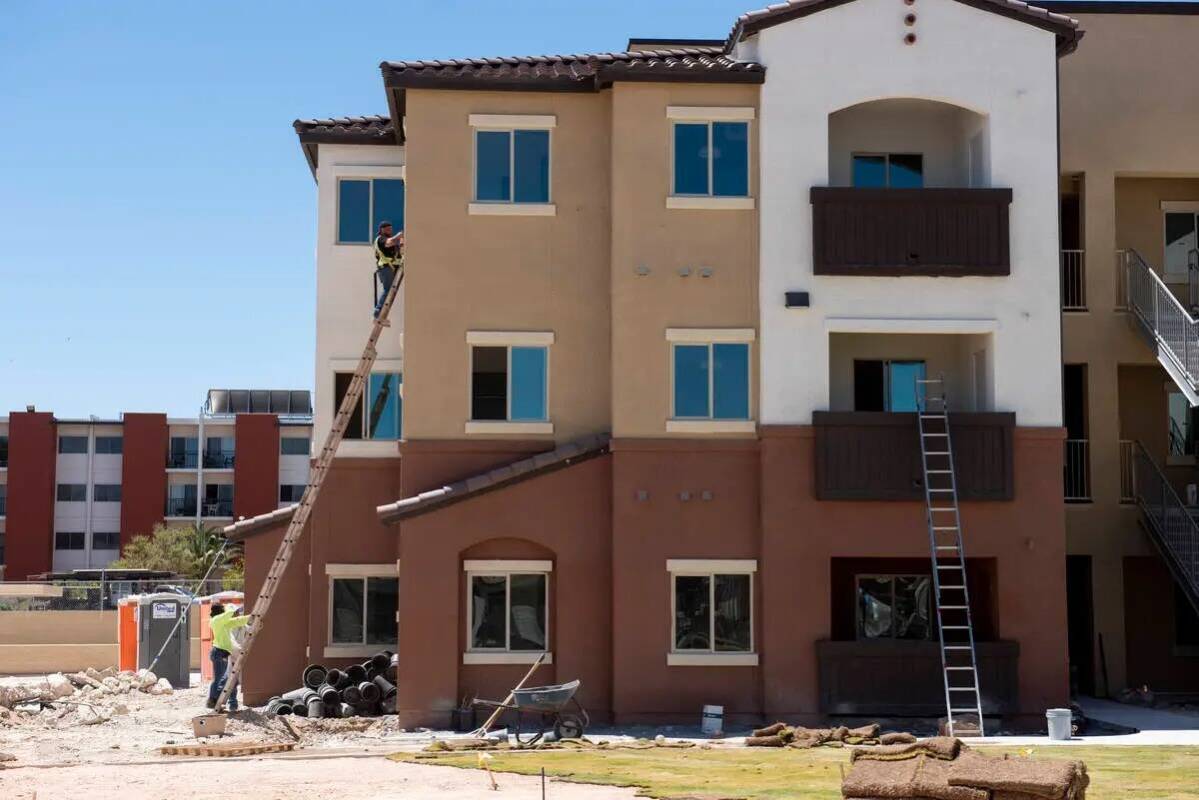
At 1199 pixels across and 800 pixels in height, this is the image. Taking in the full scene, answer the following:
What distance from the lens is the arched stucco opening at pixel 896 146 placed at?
30.3m

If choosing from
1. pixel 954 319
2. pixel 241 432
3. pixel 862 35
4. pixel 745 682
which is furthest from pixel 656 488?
pixel 241 432

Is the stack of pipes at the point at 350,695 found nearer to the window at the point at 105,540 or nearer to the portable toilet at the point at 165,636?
the portable toilet at the point at 165,636

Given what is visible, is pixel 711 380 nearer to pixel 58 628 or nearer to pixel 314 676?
pixel 314 676

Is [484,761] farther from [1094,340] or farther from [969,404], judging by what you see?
[1094,340]

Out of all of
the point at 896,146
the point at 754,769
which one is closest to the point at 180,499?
the point at 896,146

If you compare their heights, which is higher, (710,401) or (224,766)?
(710,401)

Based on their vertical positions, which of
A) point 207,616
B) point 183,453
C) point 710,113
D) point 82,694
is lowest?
point 82,694

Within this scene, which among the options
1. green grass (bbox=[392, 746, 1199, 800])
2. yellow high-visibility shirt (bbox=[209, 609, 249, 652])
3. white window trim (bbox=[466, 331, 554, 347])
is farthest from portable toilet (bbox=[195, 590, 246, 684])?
green grass (bbox=[392, 746, 1199, 800])

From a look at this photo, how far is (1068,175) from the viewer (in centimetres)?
3341

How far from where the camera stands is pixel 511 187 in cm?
2909

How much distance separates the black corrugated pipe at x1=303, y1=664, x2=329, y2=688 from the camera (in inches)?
1169

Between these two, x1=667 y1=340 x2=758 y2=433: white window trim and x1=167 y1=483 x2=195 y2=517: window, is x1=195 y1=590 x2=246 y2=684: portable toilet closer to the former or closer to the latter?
x1=667 y1=340 x2=758 y2=433: white window trim

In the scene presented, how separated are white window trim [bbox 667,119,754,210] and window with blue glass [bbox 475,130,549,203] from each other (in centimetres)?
223

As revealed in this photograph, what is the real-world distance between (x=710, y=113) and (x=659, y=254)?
2.58 metres
